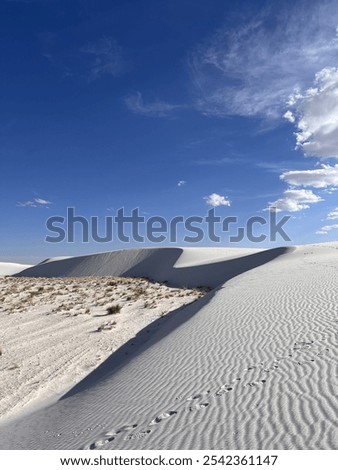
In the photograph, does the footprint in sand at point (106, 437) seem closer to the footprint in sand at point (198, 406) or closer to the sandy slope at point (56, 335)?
the footprint in sand at point (198, 406)

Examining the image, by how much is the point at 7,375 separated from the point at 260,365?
5.30 meters

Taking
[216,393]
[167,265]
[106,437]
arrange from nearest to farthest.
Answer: [106,437] → [216,393] → [167,265]

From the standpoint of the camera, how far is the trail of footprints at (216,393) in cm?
356

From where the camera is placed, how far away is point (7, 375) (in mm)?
6832

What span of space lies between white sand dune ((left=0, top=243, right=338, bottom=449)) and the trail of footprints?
1cm

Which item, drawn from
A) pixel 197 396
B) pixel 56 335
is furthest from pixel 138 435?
pixel 56 335

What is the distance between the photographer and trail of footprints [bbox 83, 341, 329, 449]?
3555 millimetres

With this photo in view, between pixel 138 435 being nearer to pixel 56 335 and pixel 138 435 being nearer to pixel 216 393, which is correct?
pixel 216 393

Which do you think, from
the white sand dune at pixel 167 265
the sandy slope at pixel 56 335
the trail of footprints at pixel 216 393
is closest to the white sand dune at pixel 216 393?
the trail of footprints at pixel 216 393

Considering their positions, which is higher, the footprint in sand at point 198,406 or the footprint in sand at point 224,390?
the footprint in sand at point 224,390

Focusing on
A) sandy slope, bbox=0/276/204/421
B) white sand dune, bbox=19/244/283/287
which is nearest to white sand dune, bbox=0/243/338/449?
sandy slope, bbox=0/276/204/421

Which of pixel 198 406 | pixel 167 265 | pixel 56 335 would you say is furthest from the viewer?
pixel 167 265

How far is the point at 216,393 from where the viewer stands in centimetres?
406

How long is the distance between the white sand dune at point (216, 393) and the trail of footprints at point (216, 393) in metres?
0.01
